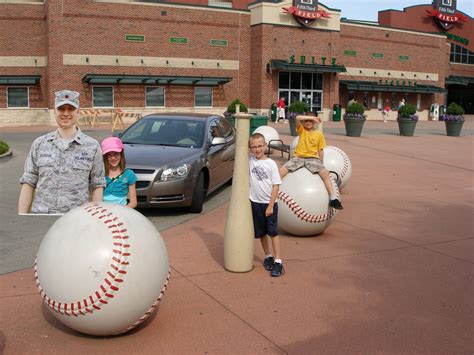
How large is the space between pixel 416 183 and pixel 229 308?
8702mm

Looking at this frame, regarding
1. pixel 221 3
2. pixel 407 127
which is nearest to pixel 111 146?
pixel 407 127

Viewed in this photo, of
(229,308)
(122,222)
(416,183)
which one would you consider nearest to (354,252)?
(229,308)

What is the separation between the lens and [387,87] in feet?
150

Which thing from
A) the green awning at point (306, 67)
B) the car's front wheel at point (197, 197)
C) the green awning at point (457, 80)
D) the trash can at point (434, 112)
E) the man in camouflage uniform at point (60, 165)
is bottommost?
the car's front wheel at point (197, 197)

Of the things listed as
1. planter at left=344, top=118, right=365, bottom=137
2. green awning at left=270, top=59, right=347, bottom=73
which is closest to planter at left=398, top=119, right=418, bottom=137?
planter at left=344, top=118, right=365, bottom=137

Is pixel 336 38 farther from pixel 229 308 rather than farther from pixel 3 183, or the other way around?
pixel 229 308

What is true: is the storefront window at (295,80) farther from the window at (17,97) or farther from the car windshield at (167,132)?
the car windshield at (167,132)

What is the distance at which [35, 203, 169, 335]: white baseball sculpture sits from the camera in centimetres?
383

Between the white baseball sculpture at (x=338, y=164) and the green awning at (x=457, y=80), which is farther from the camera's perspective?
the green awning at (x=457, y=80)

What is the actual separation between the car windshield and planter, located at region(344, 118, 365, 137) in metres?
15.4

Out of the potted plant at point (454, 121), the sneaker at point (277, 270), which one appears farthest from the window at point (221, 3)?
the sneaker at point (277, 270)

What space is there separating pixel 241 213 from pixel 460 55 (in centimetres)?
6057

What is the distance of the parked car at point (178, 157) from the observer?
27.1 ft

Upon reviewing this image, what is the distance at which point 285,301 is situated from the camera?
4.99 metres
